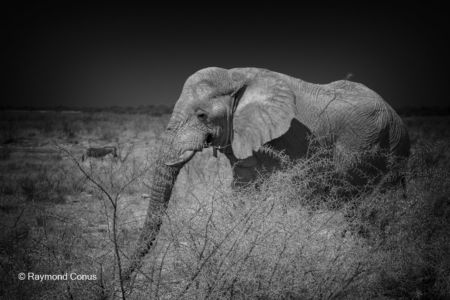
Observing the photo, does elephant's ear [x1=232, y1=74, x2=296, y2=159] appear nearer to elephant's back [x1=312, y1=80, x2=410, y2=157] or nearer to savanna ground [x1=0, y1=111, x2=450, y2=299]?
elephant's back [x1=312, y1=80, x2=410, y2=157]

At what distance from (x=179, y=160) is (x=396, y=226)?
1815mm

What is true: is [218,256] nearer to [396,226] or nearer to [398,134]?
[396,226]

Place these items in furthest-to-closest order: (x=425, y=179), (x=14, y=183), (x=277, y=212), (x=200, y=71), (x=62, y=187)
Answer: (x=14, y=183)
(x=62, y=187)
(x=200, y=71)
(x=425, y=179)
(x=277, y=212)

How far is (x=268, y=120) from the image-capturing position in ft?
10.1

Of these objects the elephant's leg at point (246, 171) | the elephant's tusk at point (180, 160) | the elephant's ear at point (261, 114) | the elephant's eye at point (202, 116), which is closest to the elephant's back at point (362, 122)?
the elephant's ear at point (261, 114)

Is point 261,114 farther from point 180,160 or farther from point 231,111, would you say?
point 180,160

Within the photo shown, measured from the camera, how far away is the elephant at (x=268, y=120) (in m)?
3.03

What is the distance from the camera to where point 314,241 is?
193cm

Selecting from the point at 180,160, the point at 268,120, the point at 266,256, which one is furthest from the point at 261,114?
the point at 266,256

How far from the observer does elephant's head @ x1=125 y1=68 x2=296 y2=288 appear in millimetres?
2920

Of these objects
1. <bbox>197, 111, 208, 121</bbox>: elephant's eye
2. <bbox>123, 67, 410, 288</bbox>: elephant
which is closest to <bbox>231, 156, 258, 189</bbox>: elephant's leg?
A: <bbox>123, 67, 410, 288</bbox>: elephant

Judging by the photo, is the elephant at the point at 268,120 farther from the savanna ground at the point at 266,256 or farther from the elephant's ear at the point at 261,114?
the savanna ground at the point at 266,256

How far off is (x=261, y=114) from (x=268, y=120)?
0.11m

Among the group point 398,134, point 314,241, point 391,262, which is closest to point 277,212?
point 314,241
